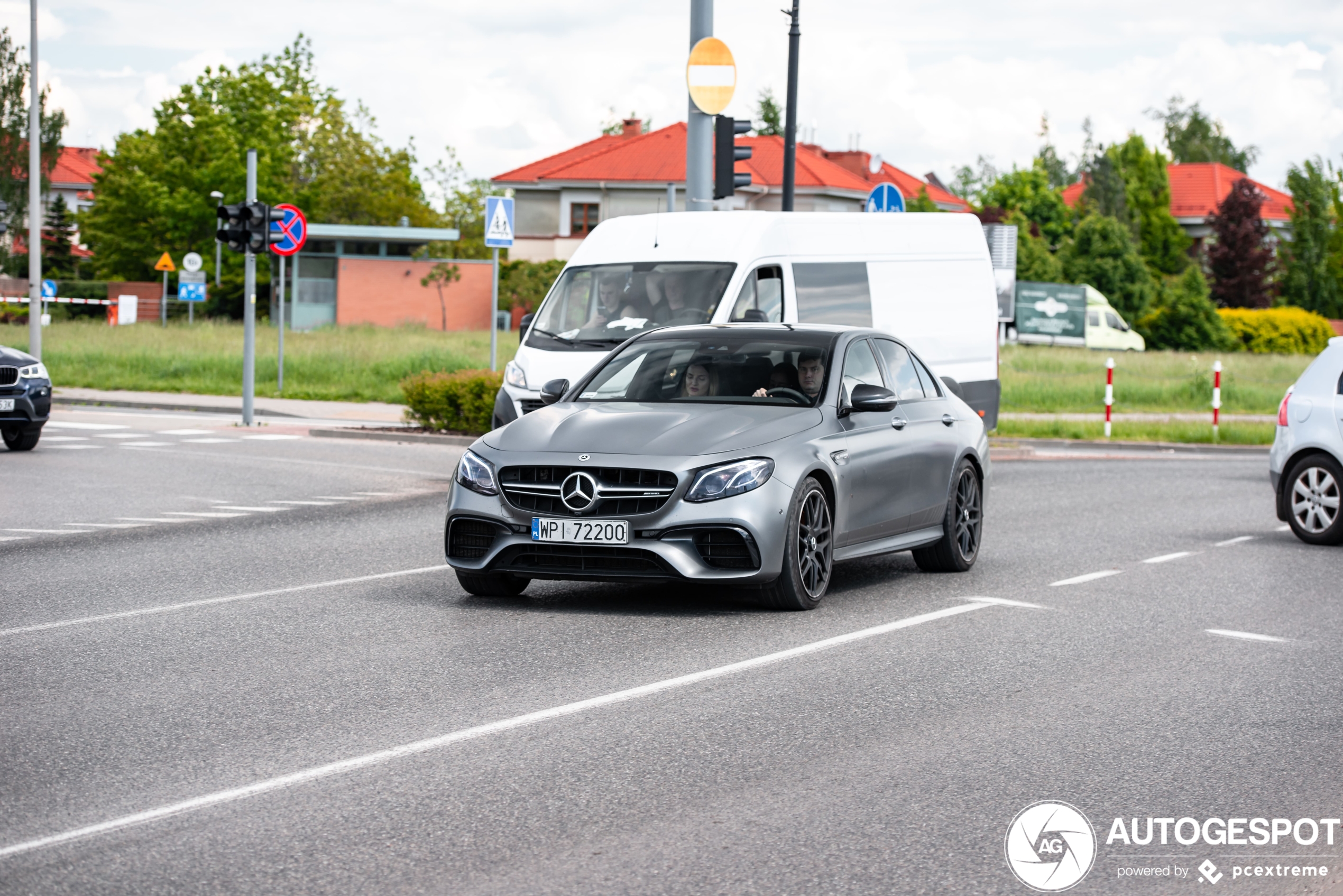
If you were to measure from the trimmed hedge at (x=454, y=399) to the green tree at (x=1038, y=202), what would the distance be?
77.1 m

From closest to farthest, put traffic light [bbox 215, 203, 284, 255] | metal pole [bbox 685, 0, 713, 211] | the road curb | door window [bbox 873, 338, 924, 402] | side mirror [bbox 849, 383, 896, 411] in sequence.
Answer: side mirror [bbox 849, 383, 896, 411] < door window [bbox 873, 338, 924, 402] < metal pole [bbox 685, 0, 713, 211] < the road curb < traffic light [bbox 215, 203, 284, 255]

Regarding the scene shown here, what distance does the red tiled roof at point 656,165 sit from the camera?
3086 inches

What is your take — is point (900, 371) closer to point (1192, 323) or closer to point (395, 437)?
point (395, 437)

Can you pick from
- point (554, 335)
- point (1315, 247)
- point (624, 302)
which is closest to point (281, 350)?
point (554, 335)

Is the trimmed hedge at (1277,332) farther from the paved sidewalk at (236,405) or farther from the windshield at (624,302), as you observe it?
the windshield at (624,302)

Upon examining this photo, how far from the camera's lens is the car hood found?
8906 mm

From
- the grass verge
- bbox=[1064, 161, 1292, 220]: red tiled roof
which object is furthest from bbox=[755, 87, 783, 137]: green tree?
the grass verge

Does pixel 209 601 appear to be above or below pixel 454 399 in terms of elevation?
below

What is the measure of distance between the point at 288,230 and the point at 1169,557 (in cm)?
1634

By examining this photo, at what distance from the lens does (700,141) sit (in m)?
19.5

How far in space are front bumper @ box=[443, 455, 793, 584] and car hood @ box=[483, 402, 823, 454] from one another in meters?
0.19

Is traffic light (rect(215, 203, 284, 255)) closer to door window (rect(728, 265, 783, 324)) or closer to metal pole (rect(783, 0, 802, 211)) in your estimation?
metal pole (rect(783, 0, 802, 211))

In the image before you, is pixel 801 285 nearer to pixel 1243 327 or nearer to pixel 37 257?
pixel 37 257

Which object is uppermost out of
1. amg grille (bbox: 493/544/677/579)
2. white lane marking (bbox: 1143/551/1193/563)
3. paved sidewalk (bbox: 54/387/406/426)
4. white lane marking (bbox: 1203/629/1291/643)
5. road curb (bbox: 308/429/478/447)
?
amg grille (bbox: 493/544/677/579)
